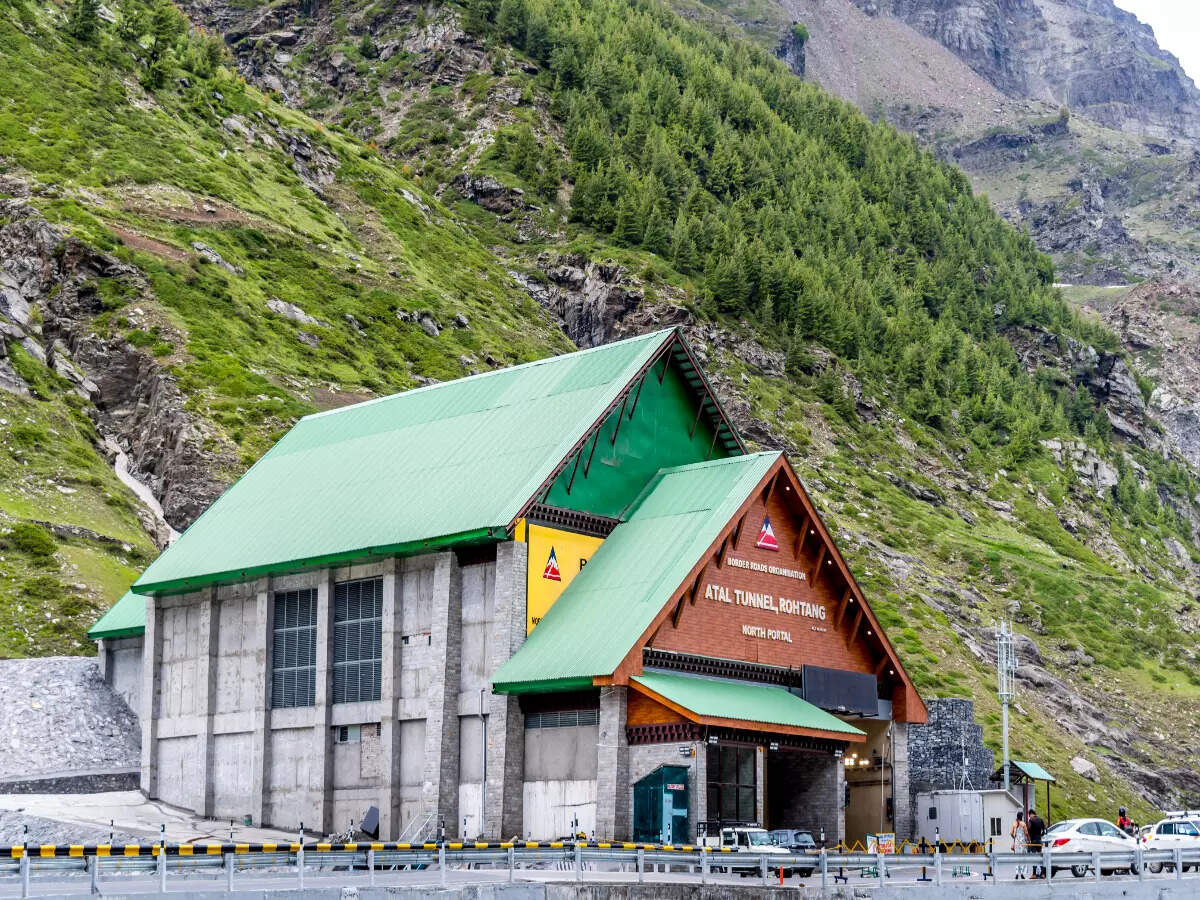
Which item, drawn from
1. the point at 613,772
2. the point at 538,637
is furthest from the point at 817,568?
the point at 613,772

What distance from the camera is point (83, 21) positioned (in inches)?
6526

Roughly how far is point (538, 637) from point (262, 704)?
1366 cm

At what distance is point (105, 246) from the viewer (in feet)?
415

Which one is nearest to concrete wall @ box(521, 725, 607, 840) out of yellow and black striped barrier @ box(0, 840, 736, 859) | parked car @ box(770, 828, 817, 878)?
parked car @ box(770, 828, 817, 878)

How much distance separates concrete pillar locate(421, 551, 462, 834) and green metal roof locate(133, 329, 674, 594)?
1618mm

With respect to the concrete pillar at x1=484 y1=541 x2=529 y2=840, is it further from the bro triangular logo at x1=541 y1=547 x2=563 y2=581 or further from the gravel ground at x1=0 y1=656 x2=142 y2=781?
the gravel ground at x1=0 y1=656 x2=142 y2=781

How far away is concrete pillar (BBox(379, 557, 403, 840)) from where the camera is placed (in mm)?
56000

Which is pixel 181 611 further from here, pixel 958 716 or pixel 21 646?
pixel 958 716

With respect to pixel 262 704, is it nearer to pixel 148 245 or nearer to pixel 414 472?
pixel 414 472

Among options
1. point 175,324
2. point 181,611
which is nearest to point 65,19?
point 175,324

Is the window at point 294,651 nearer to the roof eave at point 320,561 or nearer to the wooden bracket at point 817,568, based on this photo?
the roof eave at point 320,561

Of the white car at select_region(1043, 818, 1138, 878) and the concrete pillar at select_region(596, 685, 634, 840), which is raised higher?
the concrete pillar at select_region(596, 685, 634, 840)

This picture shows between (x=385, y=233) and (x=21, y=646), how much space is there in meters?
92.6

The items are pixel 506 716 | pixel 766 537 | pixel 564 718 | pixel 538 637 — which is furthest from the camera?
pixel 766 537
